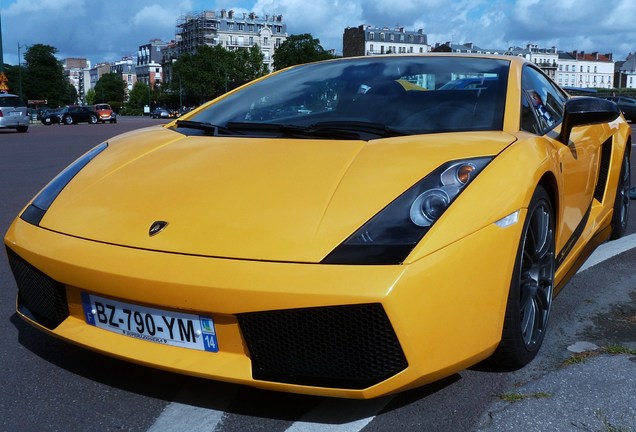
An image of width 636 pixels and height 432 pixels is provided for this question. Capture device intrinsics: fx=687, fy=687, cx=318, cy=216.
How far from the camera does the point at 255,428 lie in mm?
2035

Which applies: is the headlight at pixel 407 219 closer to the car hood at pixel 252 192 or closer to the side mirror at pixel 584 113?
the car hood at pixel 252 192

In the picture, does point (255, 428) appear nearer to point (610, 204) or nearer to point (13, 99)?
point (610, 204)

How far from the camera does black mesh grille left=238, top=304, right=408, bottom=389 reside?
1.86 meters

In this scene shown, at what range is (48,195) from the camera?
103 inches

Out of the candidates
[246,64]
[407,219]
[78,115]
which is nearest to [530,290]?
[407,219]

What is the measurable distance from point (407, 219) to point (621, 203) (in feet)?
9.98

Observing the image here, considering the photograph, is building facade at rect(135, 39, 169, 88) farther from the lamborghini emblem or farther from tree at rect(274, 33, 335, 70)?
the lamborghini emblem

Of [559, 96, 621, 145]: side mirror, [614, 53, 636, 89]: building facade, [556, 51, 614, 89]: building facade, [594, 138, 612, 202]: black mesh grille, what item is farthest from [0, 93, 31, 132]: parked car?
[614, 53, 636, 89]: building facade

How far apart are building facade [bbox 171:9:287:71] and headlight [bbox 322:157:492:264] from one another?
471 ft

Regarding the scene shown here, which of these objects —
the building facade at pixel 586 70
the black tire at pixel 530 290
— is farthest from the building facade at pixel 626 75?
the black tire at pixel 530 290

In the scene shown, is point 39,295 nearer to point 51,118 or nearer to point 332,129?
point 332,129

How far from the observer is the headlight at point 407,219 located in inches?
75.0

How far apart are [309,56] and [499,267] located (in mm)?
116486

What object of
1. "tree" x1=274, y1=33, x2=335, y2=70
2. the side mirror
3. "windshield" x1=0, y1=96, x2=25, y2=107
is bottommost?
the side mirror
